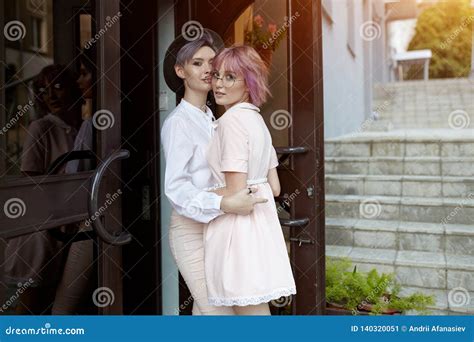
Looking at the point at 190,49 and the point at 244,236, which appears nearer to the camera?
the point at 244,236

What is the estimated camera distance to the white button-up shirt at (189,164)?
5.19 feet

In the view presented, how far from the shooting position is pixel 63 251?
1978 mm

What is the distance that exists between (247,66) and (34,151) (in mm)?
726

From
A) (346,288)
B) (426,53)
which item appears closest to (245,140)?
(346,288)

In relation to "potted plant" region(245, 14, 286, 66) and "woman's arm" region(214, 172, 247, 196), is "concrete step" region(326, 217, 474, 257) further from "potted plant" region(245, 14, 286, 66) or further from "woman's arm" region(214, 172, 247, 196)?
"woman's arm" region(214, 172, 247, 196)

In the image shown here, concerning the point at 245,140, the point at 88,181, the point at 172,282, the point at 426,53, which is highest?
the point at 426,53

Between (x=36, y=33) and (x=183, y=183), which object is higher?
A: (x=36, y=33)

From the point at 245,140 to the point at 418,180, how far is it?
2696 millimetres

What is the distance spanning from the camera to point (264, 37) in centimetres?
274

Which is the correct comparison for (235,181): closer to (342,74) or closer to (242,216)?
(242,216)

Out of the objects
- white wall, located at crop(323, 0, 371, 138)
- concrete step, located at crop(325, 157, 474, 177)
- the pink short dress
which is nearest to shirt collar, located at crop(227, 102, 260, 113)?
the pink short dress

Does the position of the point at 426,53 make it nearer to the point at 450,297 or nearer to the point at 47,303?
the point at 450,297

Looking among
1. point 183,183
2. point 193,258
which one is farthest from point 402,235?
point 183,183

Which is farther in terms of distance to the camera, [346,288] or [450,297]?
A: [450,297]
